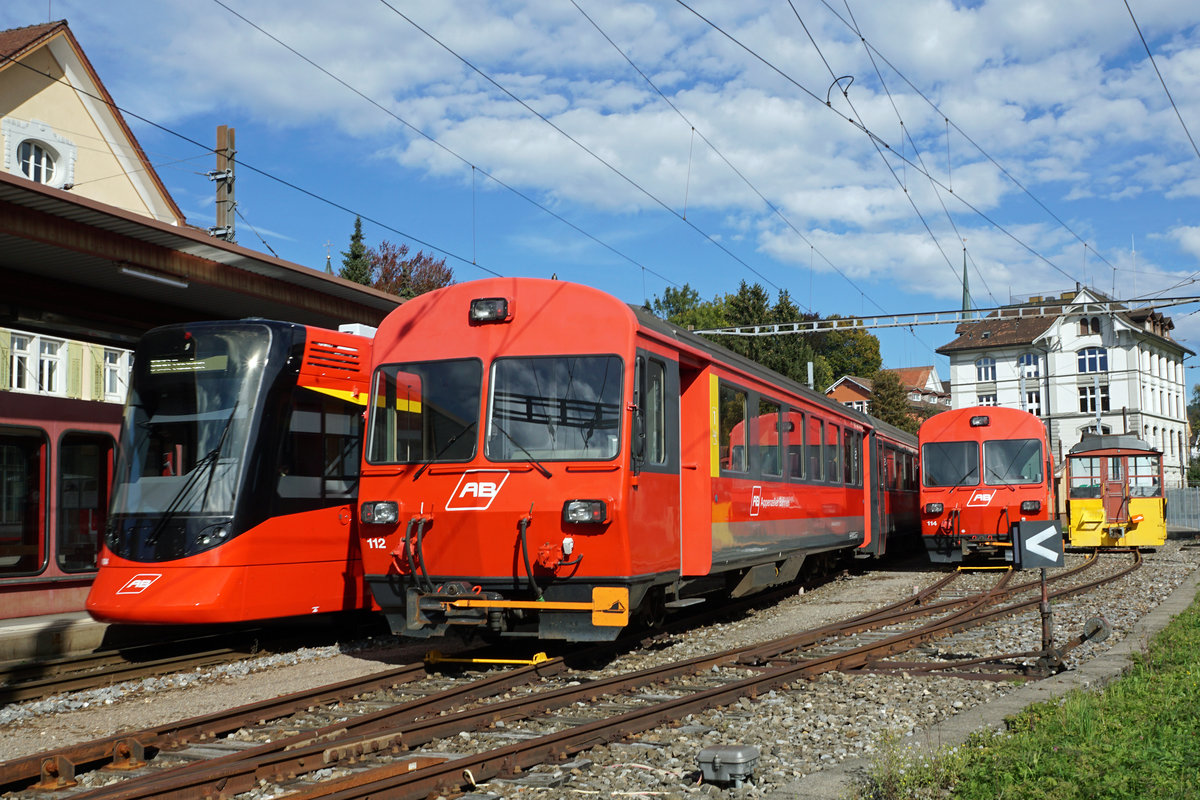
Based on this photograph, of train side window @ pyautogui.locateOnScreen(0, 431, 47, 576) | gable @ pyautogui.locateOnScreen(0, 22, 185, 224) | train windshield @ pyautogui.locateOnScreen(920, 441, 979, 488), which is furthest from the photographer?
gable @ pyautogui.locateOnScreen(0, 22, 185, 224)

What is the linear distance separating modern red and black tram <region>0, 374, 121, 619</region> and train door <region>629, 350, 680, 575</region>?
6788 millimetres

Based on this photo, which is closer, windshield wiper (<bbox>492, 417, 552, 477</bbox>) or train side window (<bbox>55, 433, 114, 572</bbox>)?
windshield wiper (<bbox>492, 417, 552, 477</bbox>)

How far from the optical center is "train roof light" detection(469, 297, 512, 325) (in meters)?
9.33

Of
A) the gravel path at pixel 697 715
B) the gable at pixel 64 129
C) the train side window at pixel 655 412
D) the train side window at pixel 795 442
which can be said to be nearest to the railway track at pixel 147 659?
the gravel path at pixel 697 715

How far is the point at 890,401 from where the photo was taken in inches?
2486

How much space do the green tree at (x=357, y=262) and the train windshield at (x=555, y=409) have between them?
1624 inches

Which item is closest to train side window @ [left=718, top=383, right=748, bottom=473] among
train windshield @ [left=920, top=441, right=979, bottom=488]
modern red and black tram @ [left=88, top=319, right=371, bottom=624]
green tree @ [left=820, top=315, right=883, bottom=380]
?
modern red and black tram @ [left=88, top=319, right=371, bottom=624]

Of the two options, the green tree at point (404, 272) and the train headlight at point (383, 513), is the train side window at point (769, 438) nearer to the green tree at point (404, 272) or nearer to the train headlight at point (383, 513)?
the train headlight at point (383, 513)

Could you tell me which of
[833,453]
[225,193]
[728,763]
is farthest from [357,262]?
[728,763]

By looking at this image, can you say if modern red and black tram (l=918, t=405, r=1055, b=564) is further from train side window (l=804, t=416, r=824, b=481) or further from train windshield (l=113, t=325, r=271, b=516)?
train windshield (l=113, t=325, r=271, b=516)

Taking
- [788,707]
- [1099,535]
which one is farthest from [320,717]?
[1099,535]

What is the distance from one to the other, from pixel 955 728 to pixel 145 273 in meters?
10.2

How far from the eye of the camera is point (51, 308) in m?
13.9

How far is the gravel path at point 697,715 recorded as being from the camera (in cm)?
586
